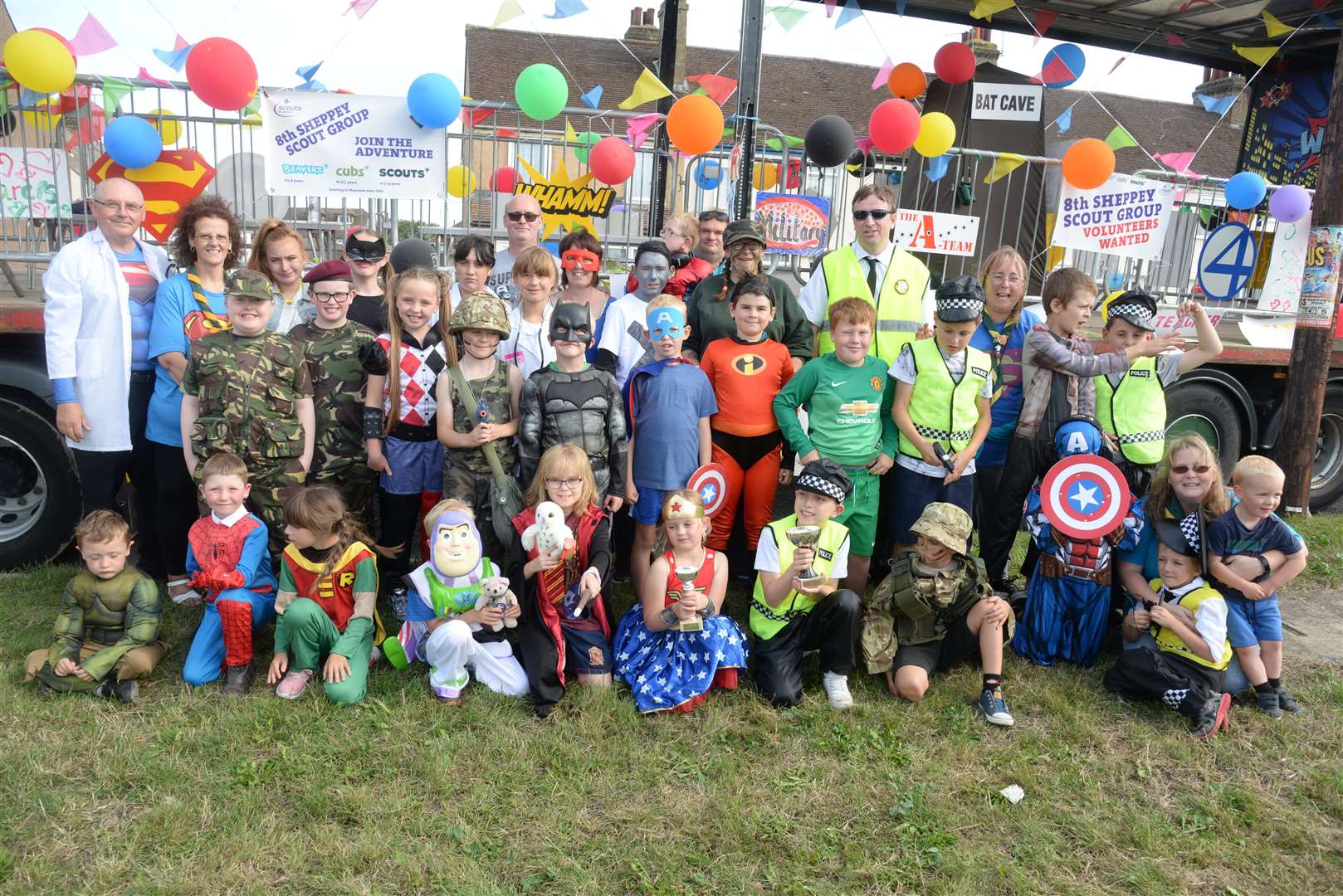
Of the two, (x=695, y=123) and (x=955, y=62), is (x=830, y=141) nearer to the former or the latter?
(x=695, y=123)

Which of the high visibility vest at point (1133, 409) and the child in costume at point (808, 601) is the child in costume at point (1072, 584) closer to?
the high visibility vest at point (1133, 409)

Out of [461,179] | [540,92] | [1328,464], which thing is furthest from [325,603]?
[1328,464]

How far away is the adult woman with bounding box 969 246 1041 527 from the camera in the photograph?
179 inches

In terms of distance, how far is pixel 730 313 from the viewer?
4.56m

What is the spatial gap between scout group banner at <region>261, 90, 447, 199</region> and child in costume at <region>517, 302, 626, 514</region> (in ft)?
7.27

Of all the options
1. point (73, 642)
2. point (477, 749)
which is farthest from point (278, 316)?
point (477, 749)

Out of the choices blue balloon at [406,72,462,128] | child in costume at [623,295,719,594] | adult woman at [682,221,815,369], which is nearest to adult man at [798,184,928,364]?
adult woman at [682,221,815,369]

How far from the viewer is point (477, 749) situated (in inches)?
127

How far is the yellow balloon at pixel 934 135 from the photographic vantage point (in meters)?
6.39

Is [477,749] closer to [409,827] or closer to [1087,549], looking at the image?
[409,827]

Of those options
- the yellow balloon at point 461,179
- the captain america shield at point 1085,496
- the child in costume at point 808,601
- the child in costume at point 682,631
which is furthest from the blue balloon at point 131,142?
the captain america shield at point 1085,496

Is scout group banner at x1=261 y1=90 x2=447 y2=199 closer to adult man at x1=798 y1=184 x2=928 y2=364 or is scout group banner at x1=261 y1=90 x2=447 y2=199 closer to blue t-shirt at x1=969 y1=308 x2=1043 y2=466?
adult man at x1=798 y1=184 x2=928 y2=364

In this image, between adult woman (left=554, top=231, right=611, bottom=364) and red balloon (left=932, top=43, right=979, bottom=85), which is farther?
red balloon (left=932, top=43, right=979, bottom=85)

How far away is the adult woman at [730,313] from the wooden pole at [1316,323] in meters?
3.59
